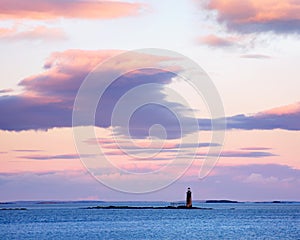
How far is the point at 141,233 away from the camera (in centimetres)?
9438

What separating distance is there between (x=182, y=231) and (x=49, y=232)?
18489 mm

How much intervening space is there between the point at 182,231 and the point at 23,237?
22.5 m

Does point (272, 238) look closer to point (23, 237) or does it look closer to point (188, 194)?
point (23, 237)

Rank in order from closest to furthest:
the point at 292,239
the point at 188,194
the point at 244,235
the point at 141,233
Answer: the point at 292,239
the point at 244,235
the point at 141,233
the point at 188,194

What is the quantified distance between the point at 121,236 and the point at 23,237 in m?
12.3

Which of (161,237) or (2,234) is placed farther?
(2,234)

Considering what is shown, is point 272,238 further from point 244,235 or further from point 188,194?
point 188,194

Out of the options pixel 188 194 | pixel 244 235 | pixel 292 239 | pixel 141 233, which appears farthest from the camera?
pixel 188 194

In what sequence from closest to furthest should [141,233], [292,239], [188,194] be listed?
[292,239], [141,233], [188,194]

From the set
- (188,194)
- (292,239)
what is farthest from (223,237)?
(188,194)

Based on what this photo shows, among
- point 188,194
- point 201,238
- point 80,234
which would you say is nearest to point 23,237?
point 80,234

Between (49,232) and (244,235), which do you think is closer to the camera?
(244,235)

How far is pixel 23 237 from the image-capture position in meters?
88.9

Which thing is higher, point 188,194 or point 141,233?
point 188,194
